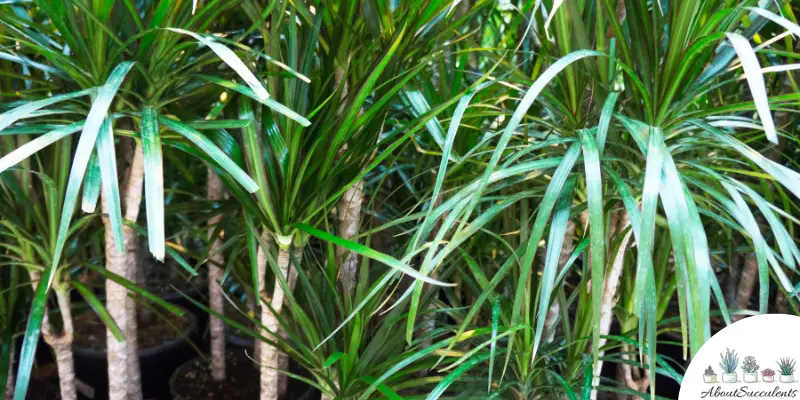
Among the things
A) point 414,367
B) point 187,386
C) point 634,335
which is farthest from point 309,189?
point 187,386

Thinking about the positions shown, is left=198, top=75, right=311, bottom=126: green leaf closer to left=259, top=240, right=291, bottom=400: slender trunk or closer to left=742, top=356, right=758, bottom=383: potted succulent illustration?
left=259, top=240, right=291, bottom=400: slender trunk

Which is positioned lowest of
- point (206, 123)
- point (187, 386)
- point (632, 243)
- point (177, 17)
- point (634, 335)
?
point (187, 386)

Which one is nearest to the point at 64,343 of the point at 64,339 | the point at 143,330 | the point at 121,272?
the point at 64,339

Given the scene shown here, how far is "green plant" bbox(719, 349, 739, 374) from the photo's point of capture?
1.83ft

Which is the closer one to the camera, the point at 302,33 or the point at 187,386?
the point at 302,33

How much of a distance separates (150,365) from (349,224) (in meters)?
0.64

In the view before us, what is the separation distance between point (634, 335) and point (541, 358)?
162 millimetres

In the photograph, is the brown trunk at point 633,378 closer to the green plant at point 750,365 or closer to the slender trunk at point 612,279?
the slender trunk at point 612,279

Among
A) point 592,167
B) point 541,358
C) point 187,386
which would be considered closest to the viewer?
point 592,167

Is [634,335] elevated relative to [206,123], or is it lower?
lower

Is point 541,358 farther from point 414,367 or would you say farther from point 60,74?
point 60,74

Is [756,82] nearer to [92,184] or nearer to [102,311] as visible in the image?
[92,184]

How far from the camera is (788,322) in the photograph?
0.57m

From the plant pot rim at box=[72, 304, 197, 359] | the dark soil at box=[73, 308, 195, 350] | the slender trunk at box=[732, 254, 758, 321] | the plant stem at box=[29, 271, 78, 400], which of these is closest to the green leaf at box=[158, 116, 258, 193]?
the plant stem at box=[29, 271, 78, 400]
